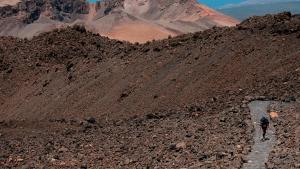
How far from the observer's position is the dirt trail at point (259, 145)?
18391 mm

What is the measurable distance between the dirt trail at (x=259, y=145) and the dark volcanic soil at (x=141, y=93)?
30cm

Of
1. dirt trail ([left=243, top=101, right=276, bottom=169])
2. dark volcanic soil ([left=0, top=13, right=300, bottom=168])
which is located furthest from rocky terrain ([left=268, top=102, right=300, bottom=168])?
dark volcanic soil ([left=0, top=13, right=300, bottom=168])

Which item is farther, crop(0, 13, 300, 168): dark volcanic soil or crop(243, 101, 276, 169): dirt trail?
crop(0, 13, 300, 168): dark volcanic soil

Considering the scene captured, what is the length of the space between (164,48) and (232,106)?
45.4ft

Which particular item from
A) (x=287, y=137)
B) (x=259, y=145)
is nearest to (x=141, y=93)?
(x=287, y=137)

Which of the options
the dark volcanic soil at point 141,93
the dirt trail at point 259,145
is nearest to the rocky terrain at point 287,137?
the dirt trail at point 259,145

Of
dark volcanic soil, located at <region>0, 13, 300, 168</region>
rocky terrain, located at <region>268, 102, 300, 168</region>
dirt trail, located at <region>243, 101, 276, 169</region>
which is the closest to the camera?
rocky terrain, located at <region>268, 102, 300, 168</region>

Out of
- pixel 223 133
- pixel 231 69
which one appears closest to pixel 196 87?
pixel 231 69

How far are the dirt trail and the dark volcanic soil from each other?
30cm

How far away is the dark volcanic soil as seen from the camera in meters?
22.4

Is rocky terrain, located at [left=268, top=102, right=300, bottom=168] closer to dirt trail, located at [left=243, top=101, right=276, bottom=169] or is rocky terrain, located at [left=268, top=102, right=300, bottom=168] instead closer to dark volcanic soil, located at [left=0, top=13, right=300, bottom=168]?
dirt trail, located at [left=243, top=101, right=276, bottom=169]

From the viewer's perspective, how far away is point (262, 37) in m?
37.5

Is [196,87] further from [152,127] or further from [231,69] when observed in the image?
[152,127]

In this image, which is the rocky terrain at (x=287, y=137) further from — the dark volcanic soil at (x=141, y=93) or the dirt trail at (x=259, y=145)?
the dark volcanic soil at (x=141, y=93)
